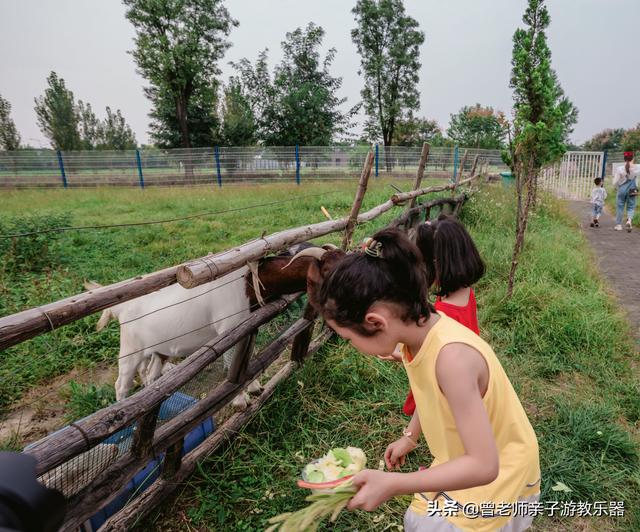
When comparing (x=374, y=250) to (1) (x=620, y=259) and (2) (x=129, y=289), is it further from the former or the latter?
(1) (x=620, y=259)

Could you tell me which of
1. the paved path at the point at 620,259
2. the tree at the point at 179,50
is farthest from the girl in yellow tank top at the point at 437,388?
the tree at the point at 179,50

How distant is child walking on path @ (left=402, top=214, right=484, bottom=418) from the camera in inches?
86.4

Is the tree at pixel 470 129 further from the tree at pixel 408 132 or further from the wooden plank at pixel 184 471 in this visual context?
the wooden plank at pixel 184 471

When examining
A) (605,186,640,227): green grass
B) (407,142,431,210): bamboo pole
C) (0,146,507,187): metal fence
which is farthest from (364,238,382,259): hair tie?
(0,146,507,187): metal fence

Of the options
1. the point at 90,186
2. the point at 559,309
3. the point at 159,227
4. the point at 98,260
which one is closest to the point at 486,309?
the point at 559,309

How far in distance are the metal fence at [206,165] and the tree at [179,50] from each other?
6.80 metres

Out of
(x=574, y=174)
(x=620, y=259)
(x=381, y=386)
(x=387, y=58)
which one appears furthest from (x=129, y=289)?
(x=387, y=58)

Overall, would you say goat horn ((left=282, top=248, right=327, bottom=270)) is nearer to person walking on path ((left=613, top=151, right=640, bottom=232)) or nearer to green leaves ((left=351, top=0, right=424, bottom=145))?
person walking on path ((left=613, top=151, right=640, bottom=232))

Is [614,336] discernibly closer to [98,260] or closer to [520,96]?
[520,96]

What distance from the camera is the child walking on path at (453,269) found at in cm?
220

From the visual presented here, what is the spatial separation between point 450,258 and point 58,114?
1723 inches

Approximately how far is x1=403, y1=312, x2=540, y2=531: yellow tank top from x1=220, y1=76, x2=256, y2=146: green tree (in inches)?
1033

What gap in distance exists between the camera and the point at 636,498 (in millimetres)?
2277

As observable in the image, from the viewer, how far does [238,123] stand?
2536 cm
